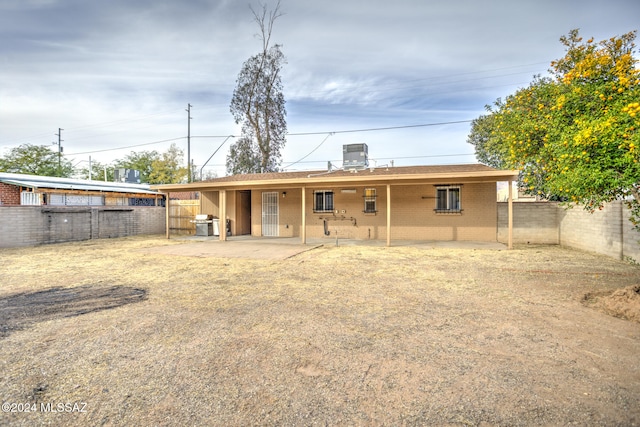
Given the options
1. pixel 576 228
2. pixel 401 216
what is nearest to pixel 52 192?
pixel 401 216

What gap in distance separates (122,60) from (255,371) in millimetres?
15844

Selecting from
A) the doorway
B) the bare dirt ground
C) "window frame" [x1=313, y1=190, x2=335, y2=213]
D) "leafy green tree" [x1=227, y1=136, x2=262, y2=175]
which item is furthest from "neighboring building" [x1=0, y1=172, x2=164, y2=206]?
"window frame" [x1=313, y1=190, x2=335, y2=213]

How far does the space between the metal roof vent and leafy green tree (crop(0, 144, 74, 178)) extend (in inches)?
1219

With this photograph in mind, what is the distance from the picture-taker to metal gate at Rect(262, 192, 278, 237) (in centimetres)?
1449

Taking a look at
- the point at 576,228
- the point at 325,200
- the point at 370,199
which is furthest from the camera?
the point at 325,200

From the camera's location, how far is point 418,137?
75.5 ft

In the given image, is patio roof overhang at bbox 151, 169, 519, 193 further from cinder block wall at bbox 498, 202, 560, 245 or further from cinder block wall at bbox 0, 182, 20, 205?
cinder block wall at bbox 0, 182, 20, 205

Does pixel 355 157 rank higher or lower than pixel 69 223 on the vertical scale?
higher

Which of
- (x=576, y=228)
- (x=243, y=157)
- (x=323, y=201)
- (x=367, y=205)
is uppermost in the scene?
(x=243, y=157)

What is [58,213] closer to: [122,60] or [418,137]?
[122,60]

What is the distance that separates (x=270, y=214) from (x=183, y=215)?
554 centimetres

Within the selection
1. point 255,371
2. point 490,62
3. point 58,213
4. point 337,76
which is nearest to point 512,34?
point 490,62

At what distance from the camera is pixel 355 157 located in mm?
14836

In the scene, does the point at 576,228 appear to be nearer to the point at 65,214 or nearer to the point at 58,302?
the point at 58,302
